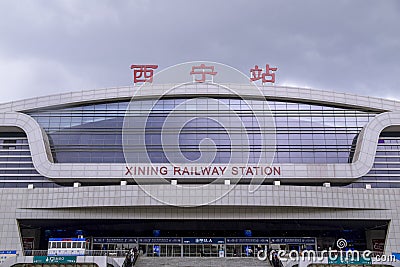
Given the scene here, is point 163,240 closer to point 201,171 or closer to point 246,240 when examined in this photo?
point 201,171

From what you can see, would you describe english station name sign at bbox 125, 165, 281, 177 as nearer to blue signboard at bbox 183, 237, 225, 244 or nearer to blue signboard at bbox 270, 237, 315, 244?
blue signboard at bbox 183, 237, 225, 244

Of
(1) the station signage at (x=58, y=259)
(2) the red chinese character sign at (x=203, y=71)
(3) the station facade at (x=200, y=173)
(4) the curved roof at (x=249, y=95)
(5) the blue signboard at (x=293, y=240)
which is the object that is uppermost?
(2) the red chinese character sign at (x=203, y=71)

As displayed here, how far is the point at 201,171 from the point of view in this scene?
42250 millimetres

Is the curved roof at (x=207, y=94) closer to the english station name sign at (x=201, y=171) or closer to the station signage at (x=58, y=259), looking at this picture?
the english station name sign at (x=201, y=171)

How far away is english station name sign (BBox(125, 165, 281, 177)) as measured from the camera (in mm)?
42062

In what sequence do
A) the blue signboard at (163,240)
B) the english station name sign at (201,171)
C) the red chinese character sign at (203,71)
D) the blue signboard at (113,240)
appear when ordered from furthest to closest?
1. the red chinese character sign at (203,71)
2. the blue signboard at (113,240)
3. the blue signboard at (163,240)
4. the english station name sign at (201,171)

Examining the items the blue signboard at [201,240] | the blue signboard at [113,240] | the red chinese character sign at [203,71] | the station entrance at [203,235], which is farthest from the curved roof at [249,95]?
the blue signboard at [201,240]

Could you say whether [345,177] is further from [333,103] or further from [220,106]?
[220,106]

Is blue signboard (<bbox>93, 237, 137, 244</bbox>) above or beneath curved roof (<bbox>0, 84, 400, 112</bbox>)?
beneath

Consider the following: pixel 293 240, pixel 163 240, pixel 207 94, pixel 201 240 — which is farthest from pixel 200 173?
pixel 293 240

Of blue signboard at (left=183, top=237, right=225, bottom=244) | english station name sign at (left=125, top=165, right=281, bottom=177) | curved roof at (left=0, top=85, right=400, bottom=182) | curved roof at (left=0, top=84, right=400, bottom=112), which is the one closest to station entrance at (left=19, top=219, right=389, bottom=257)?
blue signboard at (left=183, top=237, right=225, bottom=244)

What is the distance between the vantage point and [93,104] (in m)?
46.8

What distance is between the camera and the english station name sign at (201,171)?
138 ft

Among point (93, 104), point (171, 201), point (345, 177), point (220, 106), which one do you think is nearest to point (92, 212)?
point (171, 201)
